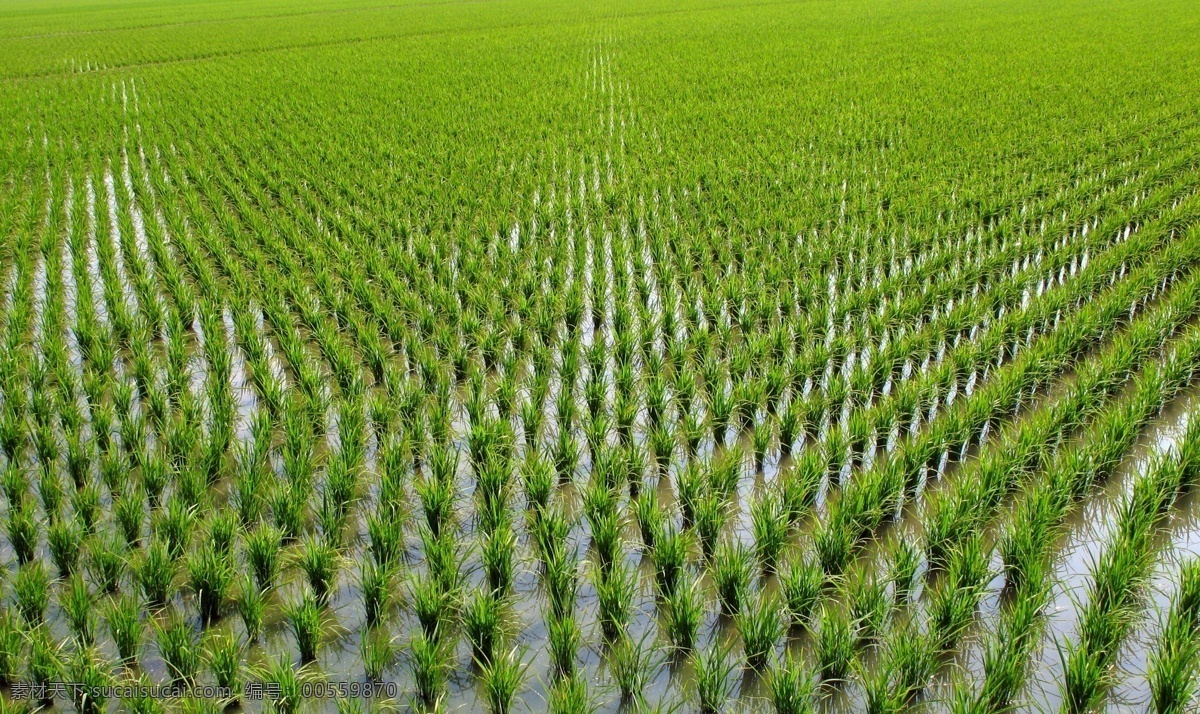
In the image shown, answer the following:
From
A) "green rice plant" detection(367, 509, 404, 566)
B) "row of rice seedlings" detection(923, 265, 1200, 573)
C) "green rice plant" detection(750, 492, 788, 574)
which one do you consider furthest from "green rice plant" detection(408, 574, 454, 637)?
"row of rice seedlings" detection(923, 265, 1200, 573)

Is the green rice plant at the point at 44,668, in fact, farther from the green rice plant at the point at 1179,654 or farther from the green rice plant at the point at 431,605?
the green rice plant at the point at 1179,654

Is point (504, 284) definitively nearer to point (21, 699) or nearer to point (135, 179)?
point (21, 699)

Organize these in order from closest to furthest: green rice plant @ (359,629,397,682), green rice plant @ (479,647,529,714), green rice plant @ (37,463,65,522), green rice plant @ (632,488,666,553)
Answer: green rice plant @ (479,647,529,714) → green rice plant @ (359,629,397,682) → green rice plant @ (632,488,666,553) → green rice plant @ (37,463,65,522)

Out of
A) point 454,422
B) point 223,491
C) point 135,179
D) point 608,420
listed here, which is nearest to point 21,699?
point 223,491

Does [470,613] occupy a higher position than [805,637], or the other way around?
[470,613]

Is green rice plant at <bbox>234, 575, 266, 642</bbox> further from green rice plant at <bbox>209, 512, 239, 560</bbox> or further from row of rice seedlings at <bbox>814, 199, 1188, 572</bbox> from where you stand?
row of rice seedlings at <bbox>814, 199, 1188, 572</bbox>
